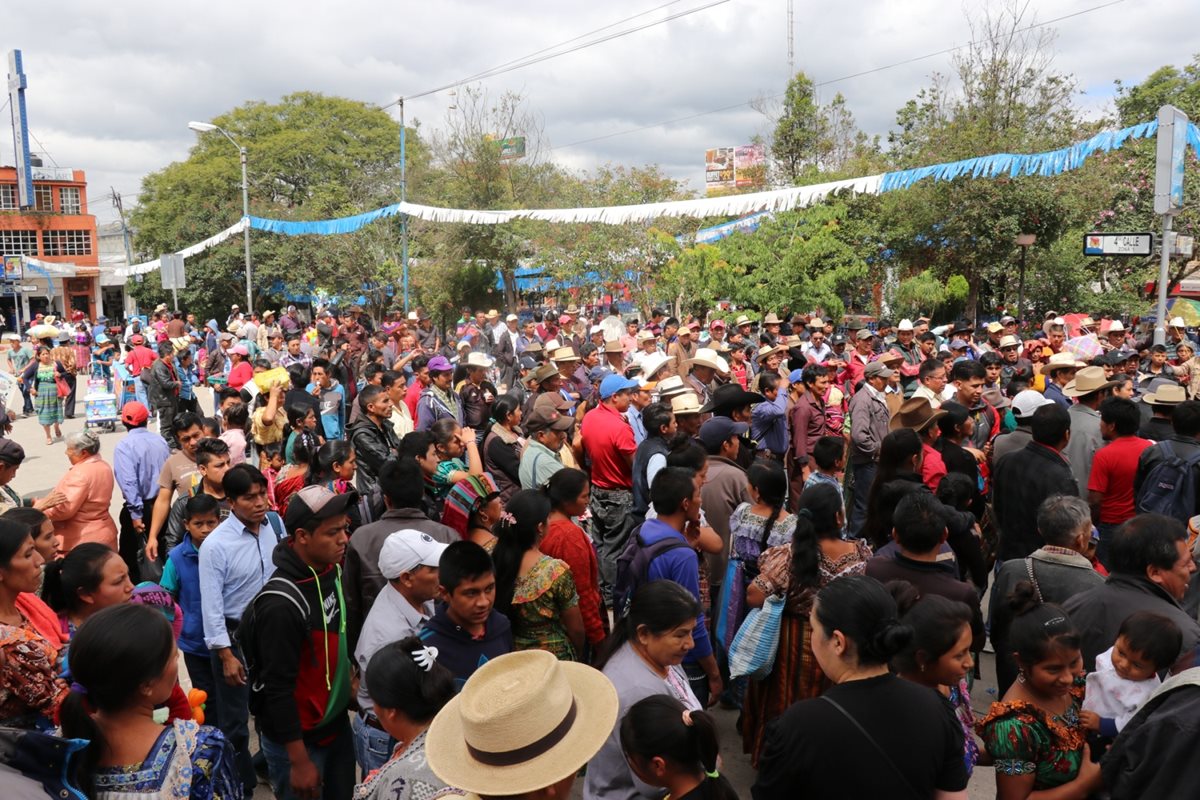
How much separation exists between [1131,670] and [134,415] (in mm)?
6370

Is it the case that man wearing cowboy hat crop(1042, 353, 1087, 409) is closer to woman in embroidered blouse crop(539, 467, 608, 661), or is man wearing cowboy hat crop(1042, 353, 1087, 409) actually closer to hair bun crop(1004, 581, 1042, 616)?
hair bun crop(1004, 581, 1042, 616)

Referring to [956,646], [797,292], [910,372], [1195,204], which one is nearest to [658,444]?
[956,646]

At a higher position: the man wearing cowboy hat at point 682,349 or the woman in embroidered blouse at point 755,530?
the man wearing cowboy hat at point 682,349

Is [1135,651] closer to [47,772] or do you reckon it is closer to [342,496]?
[342,496]

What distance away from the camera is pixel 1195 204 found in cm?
2023

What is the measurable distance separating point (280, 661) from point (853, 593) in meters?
2.09

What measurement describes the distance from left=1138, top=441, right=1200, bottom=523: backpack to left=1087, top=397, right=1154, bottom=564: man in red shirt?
7.6 inches

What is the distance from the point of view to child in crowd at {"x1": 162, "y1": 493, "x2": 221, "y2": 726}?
4242 mm

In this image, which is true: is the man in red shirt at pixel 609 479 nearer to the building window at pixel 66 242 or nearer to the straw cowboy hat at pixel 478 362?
the straw cowboy hat at pixel 478 362


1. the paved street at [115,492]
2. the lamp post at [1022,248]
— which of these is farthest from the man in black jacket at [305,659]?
the lamp post at [1022,248]

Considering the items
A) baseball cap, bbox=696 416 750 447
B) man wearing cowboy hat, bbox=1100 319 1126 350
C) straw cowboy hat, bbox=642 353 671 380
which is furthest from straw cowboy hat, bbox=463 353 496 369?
man wearing cowboy hat, bbox=1100 319 1126 350

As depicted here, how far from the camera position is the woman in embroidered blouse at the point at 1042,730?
113 inches

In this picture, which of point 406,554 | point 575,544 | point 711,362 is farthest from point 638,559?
point 711,362

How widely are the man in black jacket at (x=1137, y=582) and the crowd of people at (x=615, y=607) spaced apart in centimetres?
1
